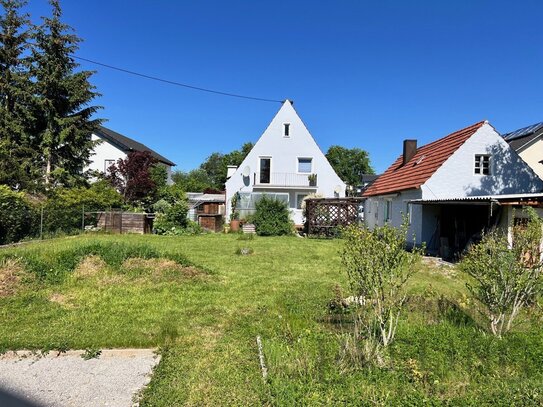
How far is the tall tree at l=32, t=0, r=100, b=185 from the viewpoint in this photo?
73.7ft

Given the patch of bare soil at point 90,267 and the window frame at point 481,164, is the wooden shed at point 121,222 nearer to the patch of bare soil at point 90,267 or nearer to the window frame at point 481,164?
the patch of bare soil at point 90,267

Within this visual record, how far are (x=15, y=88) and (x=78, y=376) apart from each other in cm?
2466

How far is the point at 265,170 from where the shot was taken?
2723cm

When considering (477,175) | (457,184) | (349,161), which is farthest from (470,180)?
(349,161)

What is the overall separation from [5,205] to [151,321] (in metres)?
12.2

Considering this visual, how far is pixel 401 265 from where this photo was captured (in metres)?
4.14

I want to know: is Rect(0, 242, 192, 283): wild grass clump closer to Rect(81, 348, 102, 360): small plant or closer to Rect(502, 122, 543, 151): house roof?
Rect(81, 348, 102, 360): small plant

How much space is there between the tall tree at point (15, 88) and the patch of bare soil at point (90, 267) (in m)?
17.4

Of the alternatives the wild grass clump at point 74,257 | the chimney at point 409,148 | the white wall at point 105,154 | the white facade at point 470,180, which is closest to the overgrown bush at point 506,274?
the wild grass clump at point 74,257

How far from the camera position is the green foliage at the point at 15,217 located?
555 inches

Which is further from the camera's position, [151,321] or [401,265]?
[151,321]

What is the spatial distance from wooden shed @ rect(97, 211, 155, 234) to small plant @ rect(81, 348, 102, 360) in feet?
50.8

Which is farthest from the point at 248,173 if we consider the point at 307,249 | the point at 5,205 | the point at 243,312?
the point at 243,312

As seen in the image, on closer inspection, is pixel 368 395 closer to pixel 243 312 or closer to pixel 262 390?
pixel 262 390
